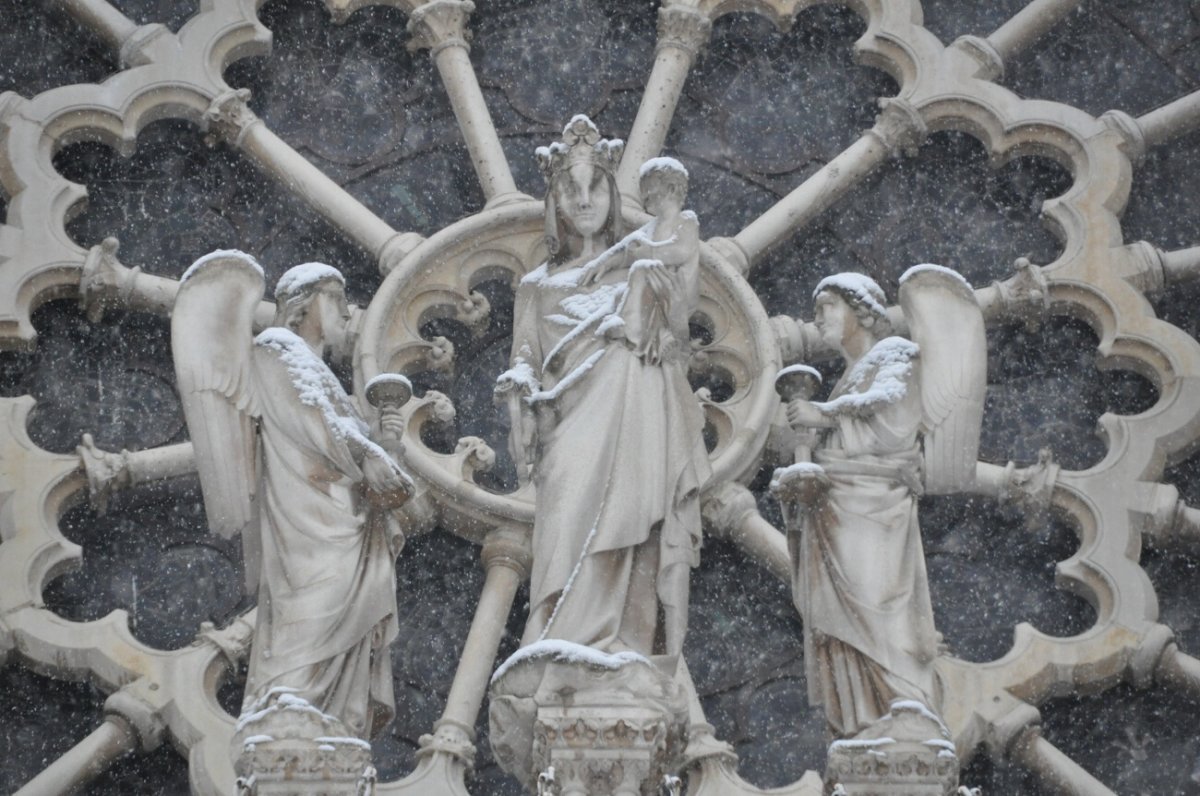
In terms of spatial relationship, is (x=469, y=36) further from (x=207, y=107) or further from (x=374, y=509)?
(x=374, y=509)

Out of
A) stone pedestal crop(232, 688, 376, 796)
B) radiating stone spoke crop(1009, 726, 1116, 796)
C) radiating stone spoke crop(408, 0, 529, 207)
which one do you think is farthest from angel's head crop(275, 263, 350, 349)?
radiating stone spoke crop(1009, 726, 1116, 796)

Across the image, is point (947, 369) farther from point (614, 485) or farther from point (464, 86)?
point (464, 86)

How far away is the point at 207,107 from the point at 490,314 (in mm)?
1663

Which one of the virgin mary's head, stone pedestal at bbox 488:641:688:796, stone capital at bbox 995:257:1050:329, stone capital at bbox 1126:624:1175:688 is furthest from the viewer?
stone capital at bbox 995:257:1050:329

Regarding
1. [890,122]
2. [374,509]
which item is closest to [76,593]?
[374,509]

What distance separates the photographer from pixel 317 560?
44.4ft

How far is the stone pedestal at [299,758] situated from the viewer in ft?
42.6

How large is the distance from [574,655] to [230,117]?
5.60 m

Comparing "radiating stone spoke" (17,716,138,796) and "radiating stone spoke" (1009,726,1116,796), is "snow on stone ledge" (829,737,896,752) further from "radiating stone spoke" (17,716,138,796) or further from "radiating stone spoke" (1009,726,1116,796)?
"radiating stone spoke" (17,716,138,796)

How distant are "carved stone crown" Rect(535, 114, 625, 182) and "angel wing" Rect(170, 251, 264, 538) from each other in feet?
4.18

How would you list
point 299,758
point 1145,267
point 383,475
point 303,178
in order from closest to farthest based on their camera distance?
point 299,758
point 383,475
point 1145,267
point 303,178

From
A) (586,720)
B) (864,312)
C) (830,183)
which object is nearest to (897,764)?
(586,720)

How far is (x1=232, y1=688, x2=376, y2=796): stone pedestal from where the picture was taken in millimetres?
12977

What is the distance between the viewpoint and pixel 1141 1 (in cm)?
1889
